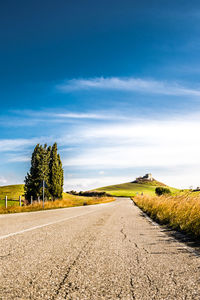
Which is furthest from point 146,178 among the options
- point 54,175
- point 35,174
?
point 35,174

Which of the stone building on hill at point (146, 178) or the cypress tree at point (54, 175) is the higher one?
the stone building on hill at point (146, 178)

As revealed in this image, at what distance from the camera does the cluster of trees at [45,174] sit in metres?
44.1

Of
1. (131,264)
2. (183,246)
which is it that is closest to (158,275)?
(131,264)

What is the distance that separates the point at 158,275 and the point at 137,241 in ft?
9.25

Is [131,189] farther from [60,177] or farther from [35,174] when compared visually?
[35,174]

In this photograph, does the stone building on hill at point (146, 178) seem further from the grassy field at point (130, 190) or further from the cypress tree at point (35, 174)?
the cypress tree at point (35, 174)

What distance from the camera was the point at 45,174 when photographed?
1775 inches

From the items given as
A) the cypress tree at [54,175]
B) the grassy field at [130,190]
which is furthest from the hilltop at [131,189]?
the cypress tree at [54,175]

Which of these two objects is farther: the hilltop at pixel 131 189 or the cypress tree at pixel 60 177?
the hilltop at pixel 131 189

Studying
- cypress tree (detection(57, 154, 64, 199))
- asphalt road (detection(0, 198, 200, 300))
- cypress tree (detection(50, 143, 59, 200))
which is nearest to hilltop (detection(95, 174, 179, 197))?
cypress tree (detection(57, 154, 64, 199))

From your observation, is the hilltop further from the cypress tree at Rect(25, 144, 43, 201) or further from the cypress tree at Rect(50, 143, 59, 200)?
the cypress tree at Rect(25, 144, 43, 201)

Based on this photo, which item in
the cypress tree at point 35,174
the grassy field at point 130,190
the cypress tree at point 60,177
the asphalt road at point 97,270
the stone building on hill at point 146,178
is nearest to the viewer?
the asphalt road at point 97,270

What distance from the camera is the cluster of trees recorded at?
44062mm

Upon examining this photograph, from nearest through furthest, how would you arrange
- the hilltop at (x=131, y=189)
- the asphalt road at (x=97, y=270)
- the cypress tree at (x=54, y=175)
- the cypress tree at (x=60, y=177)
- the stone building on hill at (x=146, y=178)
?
the asphalt road at (x=97, y=270) → the cypress tree at (x=54, y=175) → the cypress tree at (x=60, y=177) → the hilltop at (x=131, y=189) → the stone building on hill at (x=146, y=178)
